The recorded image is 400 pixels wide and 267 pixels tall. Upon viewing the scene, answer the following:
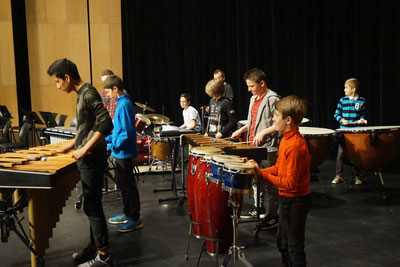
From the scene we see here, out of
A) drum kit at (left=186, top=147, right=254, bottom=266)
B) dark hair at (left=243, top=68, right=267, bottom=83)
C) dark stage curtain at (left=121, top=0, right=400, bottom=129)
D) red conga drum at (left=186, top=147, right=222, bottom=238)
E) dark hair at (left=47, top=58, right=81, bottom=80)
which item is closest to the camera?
drum kit at (left=186, top=147, right=254, bottom=266)

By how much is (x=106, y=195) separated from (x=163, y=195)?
0.80 metres

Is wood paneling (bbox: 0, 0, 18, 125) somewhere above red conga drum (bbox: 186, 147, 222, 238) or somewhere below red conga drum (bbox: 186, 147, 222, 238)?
above

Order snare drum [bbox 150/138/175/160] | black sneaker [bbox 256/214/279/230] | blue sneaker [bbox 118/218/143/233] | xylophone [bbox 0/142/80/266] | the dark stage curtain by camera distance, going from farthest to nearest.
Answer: the dark stage curtain → snare drum [bbox 150/138/175/160] → blue sneaker [bbox 118/218/143/233] → black sneaker [bbox 256/214/279/230] → xylophone [bbox 0/142/80/266]

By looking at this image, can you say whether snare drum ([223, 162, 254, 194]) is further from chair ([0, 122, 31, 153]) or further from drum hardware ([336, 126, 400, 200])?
chair ([0, 122, 31, 153])

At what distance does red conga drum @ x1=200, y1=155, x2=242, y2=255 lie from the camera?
9.98ft

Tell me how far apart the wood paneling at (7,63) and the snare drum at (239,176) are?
29.2 feet

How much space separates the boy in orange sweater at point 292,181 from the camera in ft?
8.25

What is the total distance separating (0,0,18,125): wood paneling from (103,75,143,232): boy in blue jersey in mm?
7087

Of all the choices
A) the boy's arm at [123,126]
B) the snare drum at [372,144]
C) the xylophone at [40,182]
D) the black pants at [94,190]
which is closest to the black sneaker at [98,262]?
the black pants at [94,190]

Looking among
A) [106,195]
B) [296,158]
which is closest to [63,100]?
[106,195]

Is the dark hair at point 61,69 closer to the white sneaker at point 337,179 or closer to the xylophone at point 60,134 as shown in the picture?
the xylophone at point 60,134

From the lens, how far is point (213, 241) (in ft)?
10.1

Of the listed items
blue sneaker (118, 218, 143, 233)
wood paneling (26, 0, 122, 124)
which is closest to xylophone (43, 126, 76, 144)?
blue sneaker (118, 218, 143, 233)

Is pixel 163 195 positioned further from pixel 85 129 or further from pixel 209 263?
pixel 85 129
